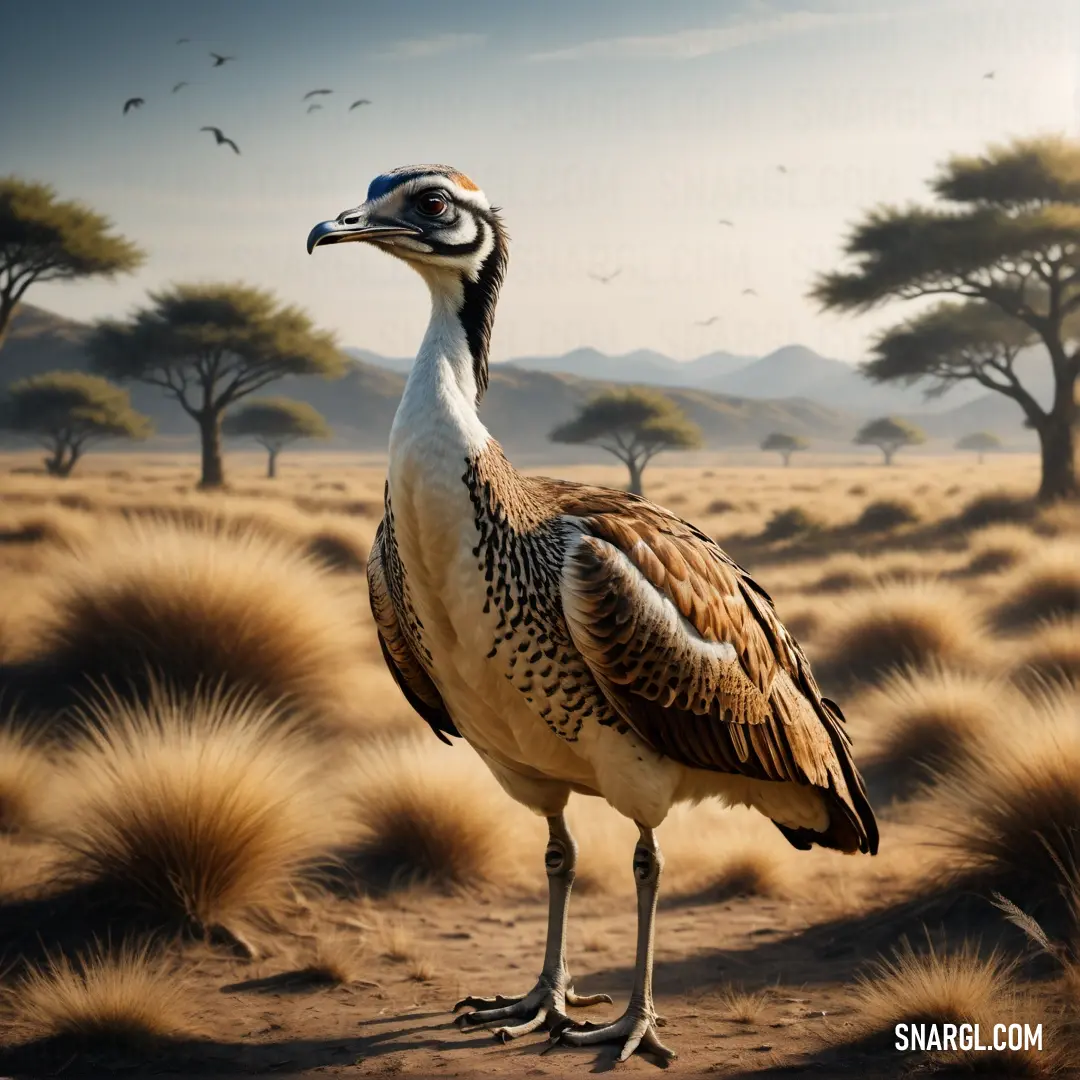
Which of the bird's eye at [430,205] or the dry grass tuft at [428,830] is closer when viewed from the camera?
the bird's eye at [430,205]

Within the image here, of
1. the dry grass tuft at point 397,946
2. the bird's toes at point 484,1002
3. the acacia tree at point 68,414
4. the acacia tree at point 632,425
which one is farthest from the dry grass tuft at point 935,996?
the acacia tree at point 632,425

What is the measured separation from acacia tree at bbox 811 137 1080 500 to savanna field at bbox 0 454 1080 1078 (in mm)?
8045

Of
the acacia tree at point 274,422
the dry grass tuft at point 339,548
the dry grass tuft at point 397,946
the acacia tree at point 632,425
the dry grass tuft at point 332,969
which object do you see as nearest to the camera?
the dry grass tuft at point 332,969

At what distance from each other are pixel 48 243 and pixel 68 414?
554 cm

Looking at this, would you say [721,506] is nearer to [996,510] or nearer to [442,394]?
[996,510]

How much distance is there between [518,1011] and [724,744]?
1.22 metres

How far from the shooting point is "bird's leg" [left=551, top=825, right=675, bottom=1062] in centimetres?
360

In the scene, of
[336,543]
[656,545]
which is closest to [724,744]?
[656,545]

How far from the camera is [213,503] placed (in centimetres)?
1238

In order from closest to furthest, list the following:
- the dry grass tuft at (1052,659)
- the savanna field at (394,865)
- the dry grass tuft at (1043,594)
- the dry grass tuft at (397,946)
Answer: the savanna field at (394,865), the dry grass tuft at (397,946), the dry grass tuft at (1052,659), the dry grass tuft at (1043,594)

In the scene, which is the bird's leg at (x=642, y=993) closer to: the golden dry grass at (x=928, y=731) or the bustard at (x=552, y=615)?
the bustard at (x=552, y=615)

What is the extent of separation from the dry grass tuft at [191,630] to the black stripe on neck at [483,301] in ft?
14.0

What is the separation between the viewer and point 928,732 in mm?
7012

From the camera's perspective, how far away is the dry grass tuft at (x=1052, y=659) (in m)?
8.29
